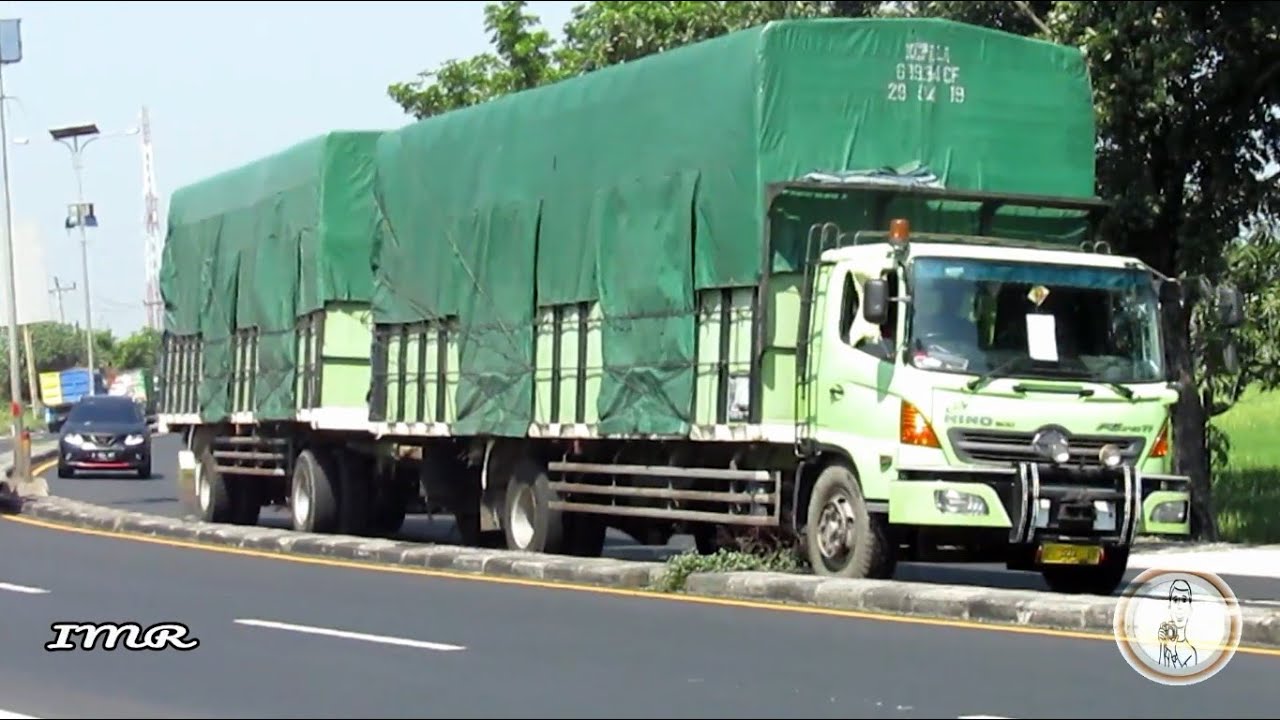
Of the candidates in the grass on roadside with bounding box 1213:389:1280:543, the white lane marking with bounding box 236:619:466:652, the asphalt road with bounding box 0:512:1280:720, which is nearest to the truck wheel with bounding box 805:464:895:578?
the asphalt road with bounding box 0:512:1280:720

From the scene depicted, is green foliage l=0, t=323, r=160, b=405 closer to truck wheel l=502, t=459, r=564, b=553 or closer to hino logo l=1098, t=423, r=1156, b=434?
truck wheel l=502, t=459, r=564, b=553

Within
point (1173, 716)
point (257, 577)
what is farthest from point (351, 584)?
point (1173, 716)

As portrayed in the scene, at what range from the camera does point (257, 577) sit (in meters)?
18.5

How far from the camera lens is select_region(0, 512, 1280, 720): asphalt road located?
10094 mm

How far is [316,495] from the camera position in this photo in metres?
24.5

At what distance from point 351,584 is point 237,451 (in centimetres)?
952

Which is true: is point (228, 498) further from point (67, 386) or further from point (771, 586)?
point (67, 386)

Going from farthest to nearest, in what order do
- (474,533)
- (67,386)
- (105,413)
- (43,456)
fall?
(67,386) → (43,456) → (105,413) → (474,533)

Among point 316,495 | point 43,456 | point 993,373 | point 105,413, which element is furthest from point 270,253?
point 43,456

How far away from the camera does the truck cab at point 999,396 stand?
16.0m

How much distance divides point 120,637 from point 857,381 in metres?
5.53

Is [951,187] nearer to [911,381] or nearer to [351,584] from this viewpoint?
[911,381]

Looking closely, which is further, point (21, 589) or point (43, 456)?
point (43, 456)

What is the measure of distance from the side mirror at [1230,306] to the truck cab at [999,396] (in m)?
0.44
